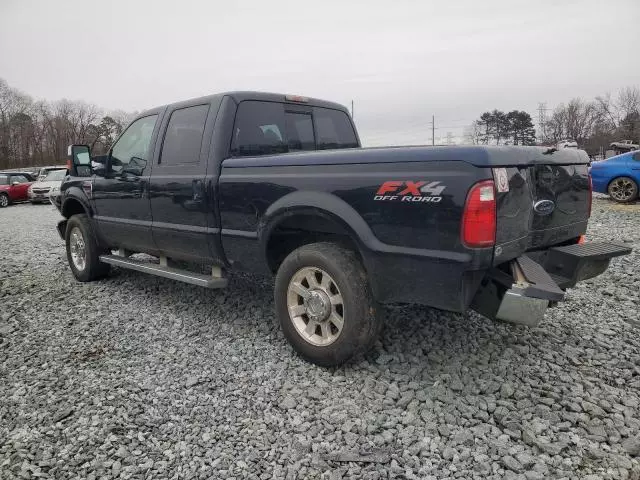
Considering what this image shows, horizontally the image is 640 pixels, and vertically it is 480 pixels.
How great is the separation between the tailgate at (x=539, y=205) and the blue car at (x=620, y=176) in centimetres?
985

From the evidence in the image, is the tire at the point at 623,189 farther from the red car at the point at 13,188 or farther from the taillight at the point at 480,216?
the red car at the point at 13,188

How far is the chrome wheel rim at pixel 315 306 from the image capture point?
3.27m

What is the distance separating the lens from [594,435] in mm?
2541

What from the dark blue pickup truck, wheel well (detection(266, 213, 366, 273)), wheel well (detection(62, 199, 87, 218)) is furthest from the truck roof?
wheel well (detection(62, 199, 87, 218))

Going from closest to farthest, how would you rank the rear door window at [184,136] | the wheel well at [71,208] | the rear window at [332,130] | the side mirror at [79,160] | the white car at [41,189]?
1. the rear door window at [184,136]
2. the rear window at [332,130]
3. the side mirror at [79,160]
4. the wheel well at [71,208]
5. the white car at [41,189]

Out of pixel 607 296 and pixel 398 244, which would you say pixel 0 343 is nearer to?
pixel 398 244

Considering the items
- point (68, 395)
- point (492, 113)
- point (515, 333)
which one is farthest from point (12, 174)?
point (492, 113)

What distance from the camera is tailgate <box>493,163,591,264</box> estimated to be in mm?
2688

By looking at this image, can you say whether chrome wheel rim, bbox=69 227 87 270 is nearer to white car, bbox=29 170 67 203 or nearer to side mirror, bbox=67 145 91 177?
side mirror, bbox=67 145 91 177

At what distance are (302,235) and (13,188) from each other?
73.4ft

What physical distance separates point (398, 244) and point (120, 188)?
3444 mm

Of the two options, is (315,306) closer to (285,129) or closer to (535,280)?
(535,280)

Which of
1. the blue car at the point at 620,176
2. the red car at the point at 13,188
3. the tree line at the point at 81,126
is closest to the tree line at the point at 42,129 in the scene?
the tree line at the point at 81,126

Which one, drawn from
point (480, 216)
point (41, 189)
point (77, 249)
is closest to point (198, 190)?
point (480, 216)
